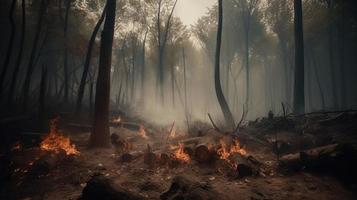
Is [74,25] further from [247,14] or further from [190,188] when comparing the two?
[190,188]

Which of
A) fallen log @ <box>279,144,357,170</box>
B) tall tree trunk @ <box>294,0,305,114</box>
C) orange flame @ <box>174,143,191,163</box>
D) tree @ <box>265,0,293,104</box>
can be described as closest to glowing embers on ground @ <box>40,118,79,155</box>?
orange flame @ <box>174,143,191,163</box>

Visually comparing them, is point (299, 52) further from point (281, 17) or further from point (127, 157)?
point (281, 17)

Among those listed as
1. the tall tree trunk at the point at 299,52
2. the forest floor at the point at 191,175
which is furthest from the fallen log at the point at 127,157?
the tall tree trunk at the point at 299,52

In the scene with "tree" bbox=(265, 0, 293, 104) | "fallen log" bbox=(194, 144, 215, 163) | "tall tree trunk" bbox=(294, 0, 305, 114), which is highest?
"tree" bbox=(265, 0, 293, 104)

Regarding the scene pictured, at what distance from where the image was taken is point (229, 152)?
26.0 ft

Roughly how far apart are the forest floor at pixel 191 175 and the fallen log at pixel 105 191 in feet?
0.93

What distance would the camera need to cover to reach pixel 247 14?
110 feet

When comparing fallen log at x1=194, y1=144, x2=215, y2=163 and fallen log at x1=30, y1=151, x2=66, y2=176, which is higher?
fallen log at x1=194, y1=144, x2=215, y2=163

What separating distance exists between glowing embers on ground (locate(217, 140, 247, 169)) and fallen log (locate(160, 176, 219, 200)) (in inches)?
96.3

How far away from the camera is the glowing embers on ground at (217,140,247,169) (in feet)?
23.0

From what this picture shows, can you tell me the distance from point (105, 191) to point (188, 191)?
5.16 feet

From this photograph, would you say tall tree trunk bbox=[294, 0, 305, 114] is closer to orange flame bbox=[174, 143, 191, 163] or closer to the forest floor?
the forest floor

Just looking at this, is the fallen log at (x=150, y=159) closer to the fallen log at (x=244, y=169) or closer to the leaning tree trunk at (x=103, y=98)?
the fallen log at (x=244, y=169)

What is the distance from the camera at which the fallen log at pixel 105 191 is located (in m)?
4.25
